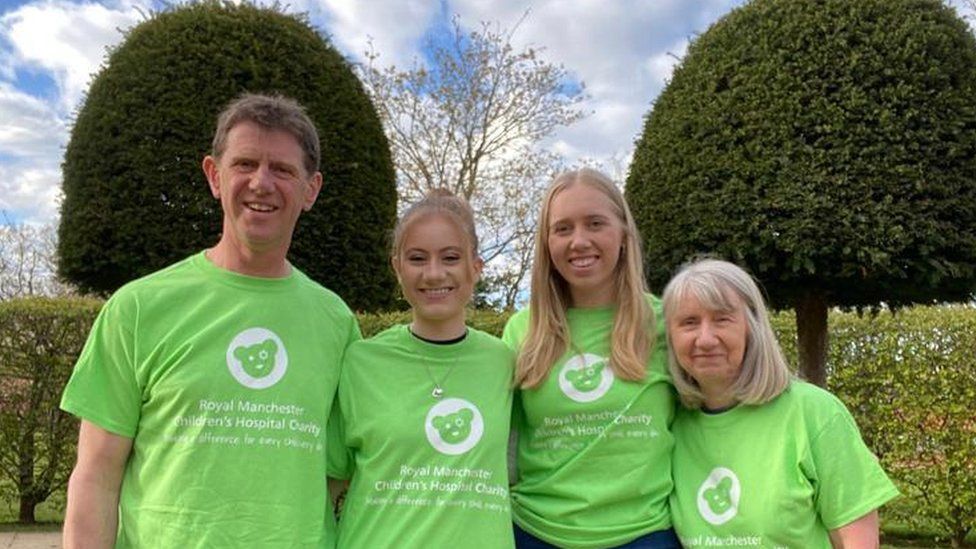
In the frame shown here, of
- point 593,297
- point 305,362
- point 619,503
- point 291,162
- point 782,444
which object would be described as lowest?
point 619,503

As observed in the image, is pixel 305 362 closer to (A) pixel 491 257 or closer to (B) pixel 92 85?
(B) pixel 92 85

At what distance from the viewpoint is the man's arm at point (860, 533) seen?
2.37 m

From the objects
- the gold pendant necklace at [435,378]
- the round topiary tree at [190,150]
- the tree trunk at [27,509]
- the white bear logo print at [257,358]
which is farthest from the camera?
the tree trunk at [27,509]

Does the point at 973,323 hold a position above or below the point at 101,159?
below

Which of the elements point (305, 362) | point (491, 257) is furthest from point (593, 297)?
point (491, 257)

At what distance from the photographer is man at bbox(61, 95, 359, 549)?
2.13 metres

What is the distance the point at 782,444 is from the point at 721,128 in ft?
9.29

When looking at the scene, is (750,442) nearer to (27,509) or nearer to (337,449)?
(337,449)

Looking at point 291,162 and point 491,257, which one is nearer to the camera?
point 291,162

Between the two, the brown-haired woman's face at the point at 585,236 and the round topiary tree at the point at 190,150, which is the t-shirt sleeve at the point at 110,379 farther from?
the round topiary tree at the point at 190,150

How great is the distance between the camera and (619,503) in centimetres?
248

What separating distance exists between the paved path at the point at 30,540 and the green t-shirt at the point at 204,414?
597 centimetres

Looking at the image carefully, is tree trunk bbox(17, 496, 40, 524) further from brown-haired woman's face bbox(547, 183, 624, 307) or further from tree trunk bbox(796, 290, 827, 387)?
brown-haired woman's face bbox(547, 183, 624, 307)

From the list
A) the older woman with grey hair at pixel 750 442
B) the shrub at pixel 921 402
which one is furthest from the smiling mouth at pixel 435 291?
the shrub at pixel 921 402
